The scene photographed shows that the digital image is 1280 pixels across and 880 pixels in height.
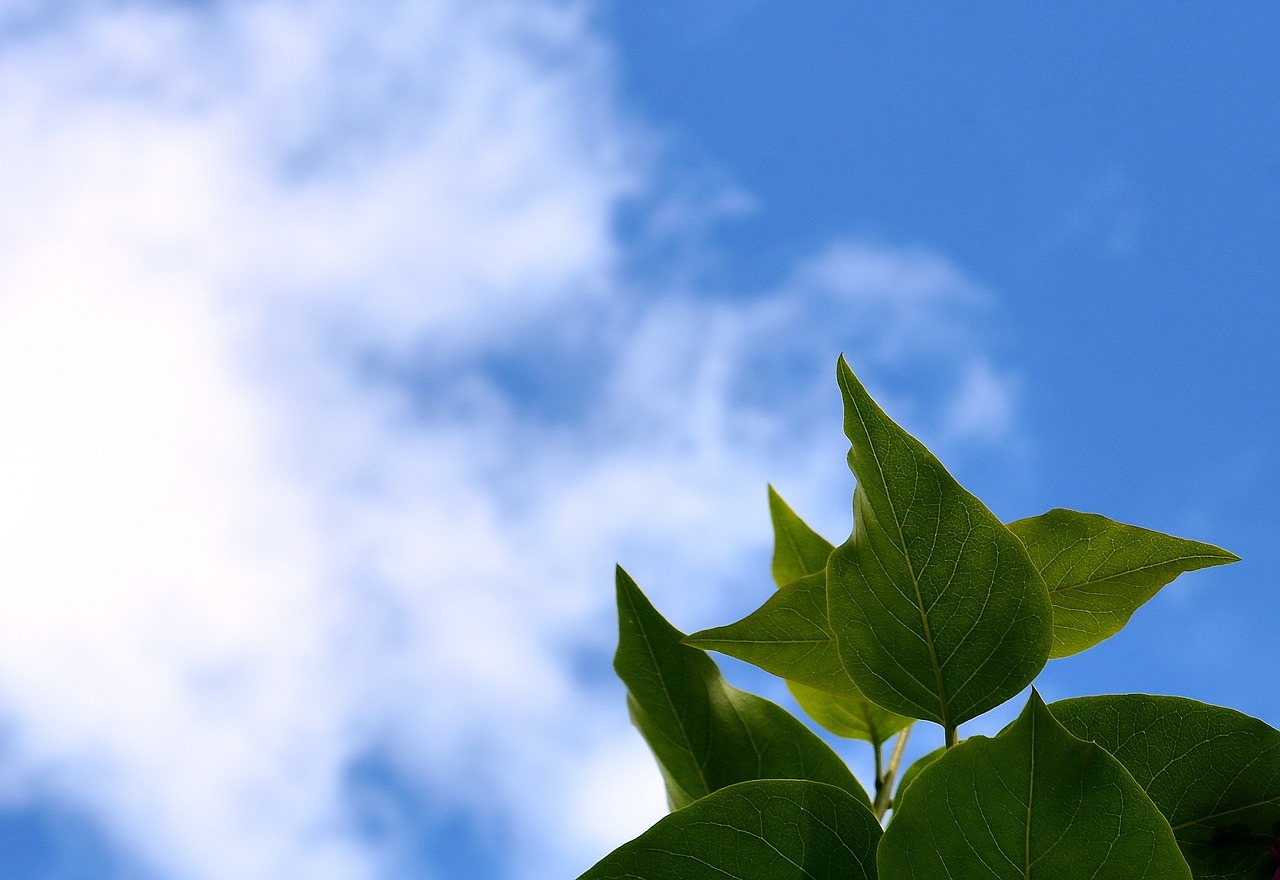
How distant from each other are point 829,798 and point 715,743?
0.91 feet

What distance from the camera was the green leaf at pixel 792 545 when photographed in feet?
3.94

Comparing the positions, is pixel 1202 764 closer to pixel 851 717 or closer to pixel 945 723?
pixel 945 723

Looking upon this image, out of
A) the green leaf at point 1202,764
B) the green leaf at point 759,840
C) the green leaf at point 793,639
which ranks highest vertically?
the green leaf at point 793,639

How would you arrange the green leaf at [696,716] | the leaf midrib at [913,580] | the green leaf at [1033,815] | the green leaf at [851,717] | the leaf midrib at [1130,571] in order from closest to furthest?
the green leaf at [1033,815], the leaf midrib at [913,580], the leaf midrib at [1130,571], the green leaf at [696,716], the green leaf at [851,717]

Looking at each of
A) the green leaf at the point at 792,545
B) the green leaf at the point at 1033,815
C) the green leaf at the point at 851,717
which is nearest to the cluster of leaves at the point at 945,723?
the green leaf at the point at 1033,815

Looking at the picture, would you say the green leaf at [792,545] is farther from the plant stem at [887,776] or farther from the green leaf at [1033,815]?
the green leaf at [1033,815]

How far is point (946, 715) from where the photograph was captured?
0.82 meters

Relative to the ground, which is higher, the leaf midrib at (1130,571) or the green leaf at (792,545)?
the green leaf at (792,545)

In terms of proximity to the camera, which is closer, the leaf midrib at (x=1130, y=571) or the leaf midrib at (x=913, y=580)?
the leaf midrib at (x=913, y=580)

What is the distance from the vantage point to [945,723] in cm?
83

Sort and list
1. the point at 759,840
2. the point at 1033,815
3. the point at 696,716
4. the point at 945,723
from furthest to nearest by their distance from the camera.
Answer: the point at 696,716 < the point at 945,723 < the point at 759,840 < the point at 1033,815

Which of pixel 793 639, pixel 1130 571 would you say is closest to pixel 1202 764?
pixel 1130 571

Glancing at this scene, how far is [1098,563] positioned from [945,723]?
20cm

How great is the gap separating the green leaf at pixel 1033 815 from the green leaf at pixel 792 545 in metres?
0.59
